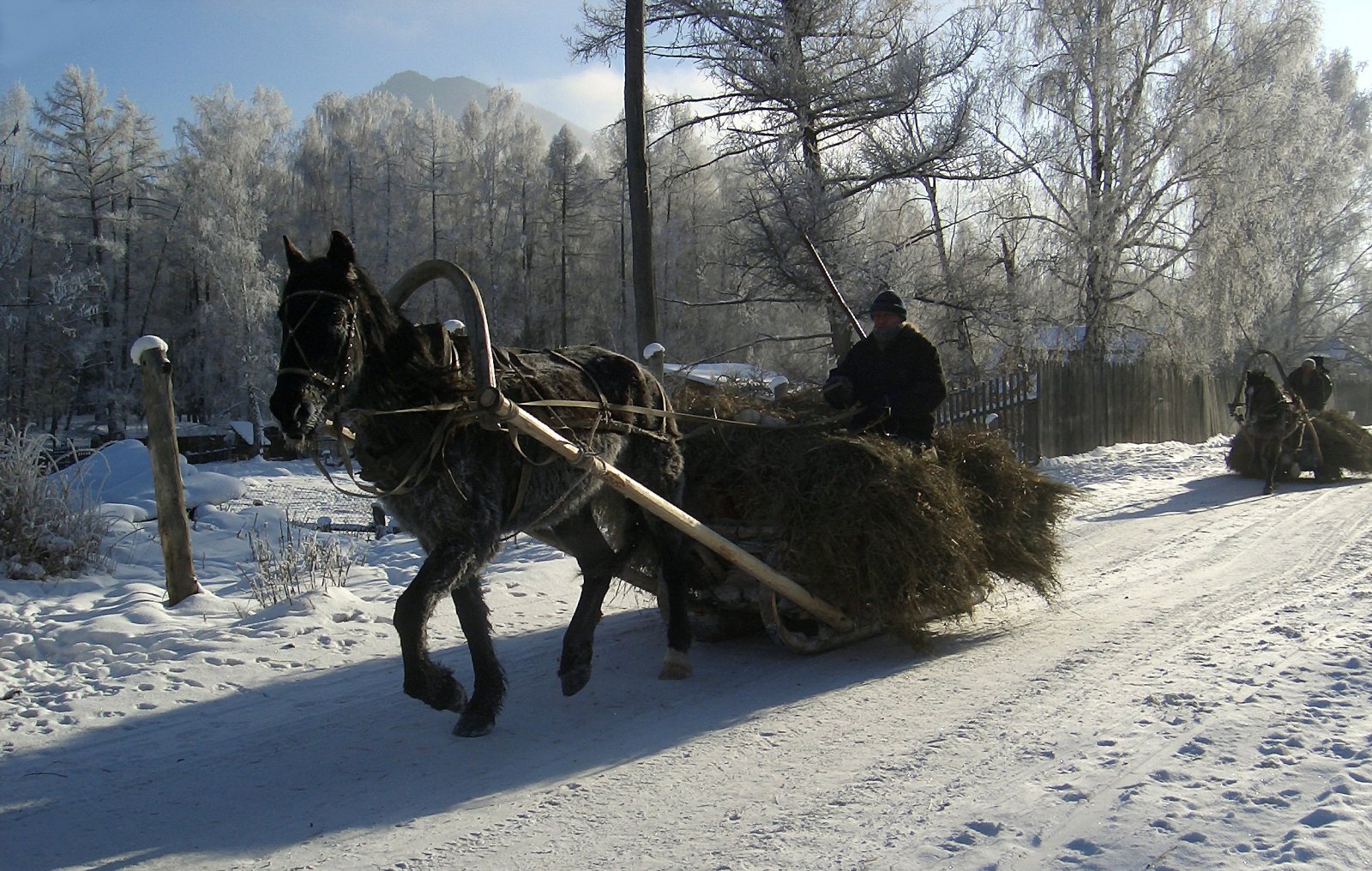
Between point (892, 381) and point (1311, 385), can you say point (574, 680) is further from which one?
point (1311, 385)

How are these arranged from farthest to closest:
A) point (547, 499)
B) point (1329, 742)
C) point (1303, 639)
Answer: point (1303, 639) → point (547, 499) → point (1329, 742)

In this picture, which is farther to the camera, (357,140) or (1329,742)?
(357,140)

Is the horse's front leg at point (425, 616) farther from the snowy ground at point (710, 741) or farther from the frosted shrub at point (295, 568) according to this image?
the frosted shrub at point (295, 568)

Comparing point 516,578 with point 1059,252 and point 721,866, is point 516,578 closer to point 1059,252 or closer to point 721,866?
point 721,866

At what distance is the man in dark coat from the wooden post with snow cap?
467 centimetres

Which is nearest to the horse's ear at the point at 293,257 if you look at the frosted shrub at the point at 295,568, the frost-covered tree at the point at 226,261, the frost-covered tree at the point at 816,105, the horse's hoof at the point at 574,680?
the horse's hoof at the point at 574,680

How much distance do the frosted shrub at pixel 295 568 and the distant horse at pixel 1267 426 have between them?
11588 millimetres

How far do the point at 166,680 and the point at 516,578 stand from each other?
9.90 feet

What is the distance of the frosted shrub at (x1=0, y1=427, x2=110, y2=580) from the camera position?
7.21m

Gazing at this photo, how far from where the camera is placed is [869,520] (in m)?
5.23

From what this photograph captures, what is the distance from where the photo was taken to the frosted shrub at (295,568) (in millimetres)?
6996

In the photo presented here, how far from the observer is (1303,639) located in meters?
5.28

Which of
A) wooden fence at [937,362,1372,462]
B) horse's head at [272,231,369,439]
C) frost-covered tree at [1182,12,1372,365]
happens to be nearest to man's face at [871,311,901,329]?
horse's head at [272,231,369,439]

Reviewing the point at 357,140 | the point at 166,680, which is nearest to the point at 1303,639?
the point at 166,680
